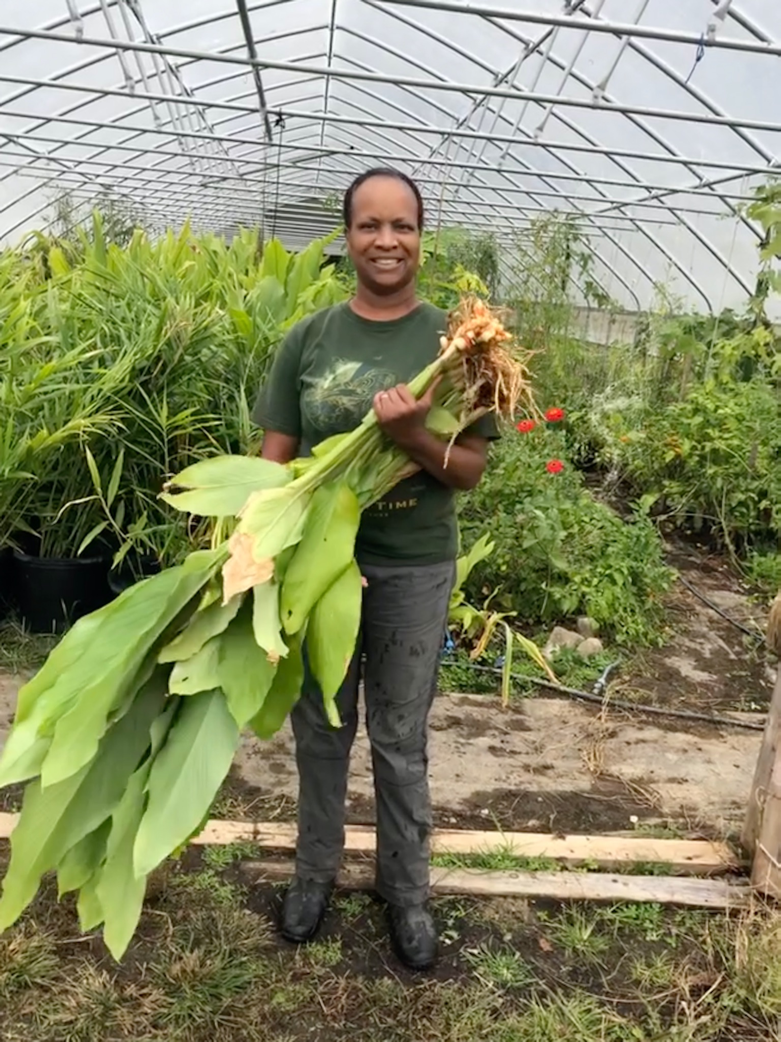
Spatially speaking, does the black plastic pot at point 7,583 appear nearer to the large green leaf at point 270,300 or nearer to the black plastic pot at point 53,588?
the black plastic pot at point 53,588

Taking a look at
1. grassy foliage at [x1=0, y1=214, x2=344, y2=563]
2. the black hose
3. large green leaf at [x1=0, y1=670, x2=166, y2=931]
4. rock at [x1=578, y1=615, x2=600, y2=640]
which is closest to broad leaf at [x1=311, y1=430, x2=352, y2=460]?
large green leaf at [x1=0, y1=670, x2=166, y2=931]

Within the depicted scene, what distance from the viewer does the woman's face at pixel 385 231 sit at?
61.0 inches

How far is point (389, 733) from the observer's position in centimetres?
177

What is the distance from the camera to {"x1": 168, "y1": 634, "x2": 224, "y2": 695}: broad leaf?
4.59 feet

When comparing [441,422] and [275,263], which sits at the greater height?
[275,263]

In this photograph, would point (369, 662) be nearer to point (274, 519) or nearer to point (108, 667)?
point (274, 519)

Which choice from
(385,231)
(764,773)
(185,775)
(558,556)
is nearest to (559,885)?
(764,773)

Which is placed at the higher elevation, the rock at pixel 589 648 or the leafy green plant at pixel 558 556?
the leafy green plant at pixel 558 556

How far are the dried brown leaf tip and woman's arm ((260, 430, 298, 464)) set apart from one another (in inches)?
14.5

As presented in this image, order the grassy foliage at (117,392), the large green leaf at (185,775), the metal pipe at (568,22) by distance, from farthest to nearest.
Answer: the metal pipe at (568,22)
the grassy foliage at (117,392)
the large green leaf at (185,775)

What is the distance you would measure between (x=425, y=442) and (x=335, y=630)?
13.8 inches

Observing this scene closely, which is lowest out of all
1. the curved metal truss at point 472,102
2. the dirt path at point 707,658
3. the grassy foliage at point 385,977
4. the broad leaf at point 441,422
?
the grassy foliage at point 385,977

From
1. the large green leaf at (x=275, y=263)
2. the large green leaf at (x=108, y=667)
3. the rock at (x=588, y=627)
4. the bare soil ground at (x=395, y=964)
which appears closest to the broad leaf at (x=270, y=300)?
the large green leaf at (x=275, y=263)

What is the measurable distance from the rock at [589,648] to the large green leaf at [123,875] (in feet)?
7.74
